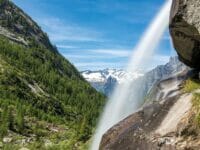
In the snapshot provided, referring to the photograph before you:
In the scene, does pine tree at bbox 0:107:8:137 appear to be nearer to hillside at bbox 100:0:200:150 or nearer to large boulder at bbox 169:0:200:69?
hillside at bbox 100:0:200:150

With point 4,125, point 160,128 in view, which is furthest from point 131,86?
point 4,125

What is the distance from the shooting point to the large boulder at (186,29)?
21.5m

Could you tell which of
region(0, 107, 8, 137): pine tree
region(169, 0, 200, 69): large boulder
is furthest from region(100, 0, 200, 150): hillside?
region(0, 107, 8, 137): pine tree

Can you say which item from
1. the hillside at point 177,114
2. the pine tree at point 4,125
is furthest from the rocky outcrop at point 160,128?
the pine tree at point 4,125

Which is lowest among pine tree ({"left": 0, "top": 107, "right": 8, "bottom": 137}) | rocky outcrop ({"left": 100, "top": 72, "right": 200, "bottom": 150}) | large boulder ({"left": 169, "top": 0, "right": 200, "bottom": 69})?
pine tree ({"left": 0, "top": 107, "right": 8, "bottom": 137})

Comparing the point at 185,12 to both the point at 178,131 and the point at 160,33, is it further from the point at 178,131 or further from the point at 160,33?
the point at 178,131

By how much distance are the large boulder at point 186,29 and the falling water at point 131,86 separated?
4.88ft

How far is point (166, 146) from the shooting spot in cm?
2083

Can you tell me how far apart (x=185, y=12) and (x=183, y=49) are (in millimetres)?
2832

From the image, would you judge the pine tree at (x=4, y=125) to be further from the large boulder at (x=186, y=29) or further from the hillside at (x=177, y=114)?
the large boulder at (x=186, y=29)

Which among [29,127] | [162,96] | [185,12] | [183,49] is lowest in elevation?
[29,127]

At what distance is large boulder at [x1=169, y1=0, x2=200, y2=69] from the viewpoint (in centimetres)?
2150

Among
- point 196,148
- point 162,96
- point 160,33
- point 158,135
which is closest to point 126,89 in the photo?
point 162,96

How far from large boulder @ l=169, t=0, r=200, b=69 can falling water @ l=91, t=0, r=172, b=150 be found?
4.88 feet
